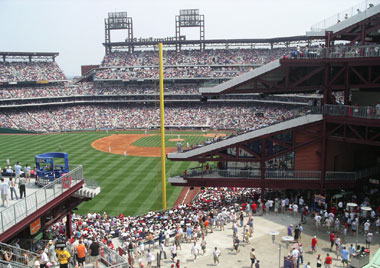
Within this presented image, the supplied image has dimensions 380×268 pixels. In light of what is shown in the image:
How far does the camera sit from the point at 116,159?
46219mm

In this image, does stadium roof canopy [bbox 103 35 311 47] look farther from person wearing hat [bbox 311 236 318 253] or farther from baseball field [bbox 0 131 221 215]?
person wearing hat [bbox 311 236 318 253]

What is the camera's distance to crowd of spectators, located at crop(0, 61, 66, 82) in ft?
260

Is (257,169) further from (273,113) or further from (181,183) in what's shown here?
(273,113)

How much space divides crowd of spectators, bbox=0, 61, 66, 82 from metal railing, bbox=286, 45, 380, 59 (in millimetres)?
70224

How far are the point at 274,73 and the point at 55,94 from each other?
209 feet

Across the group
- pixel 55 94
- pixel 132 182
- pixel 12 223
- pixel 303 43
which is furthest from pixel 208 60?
pixel 12 223

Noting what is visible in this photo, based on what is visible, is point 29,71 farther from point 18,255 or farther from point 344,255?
point 344,255

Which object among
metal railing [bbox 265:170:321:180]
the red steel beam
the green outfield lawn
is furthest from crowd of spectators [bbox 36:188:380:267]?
the green outfield lawn

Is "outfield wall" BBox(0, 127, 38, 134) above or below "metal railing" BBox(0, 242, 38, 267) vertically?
below

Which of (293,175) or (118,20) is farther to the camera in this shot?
(118,20)

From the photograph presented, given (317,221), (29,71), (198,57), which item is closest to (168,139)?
(198,57)

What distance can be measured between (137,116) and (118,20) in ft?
93.4

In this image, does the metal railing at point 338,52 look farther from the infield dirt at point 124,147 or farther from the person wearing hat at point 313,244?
the infield dirt at point 124,147

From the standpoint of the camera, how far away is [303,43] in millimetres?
78750
